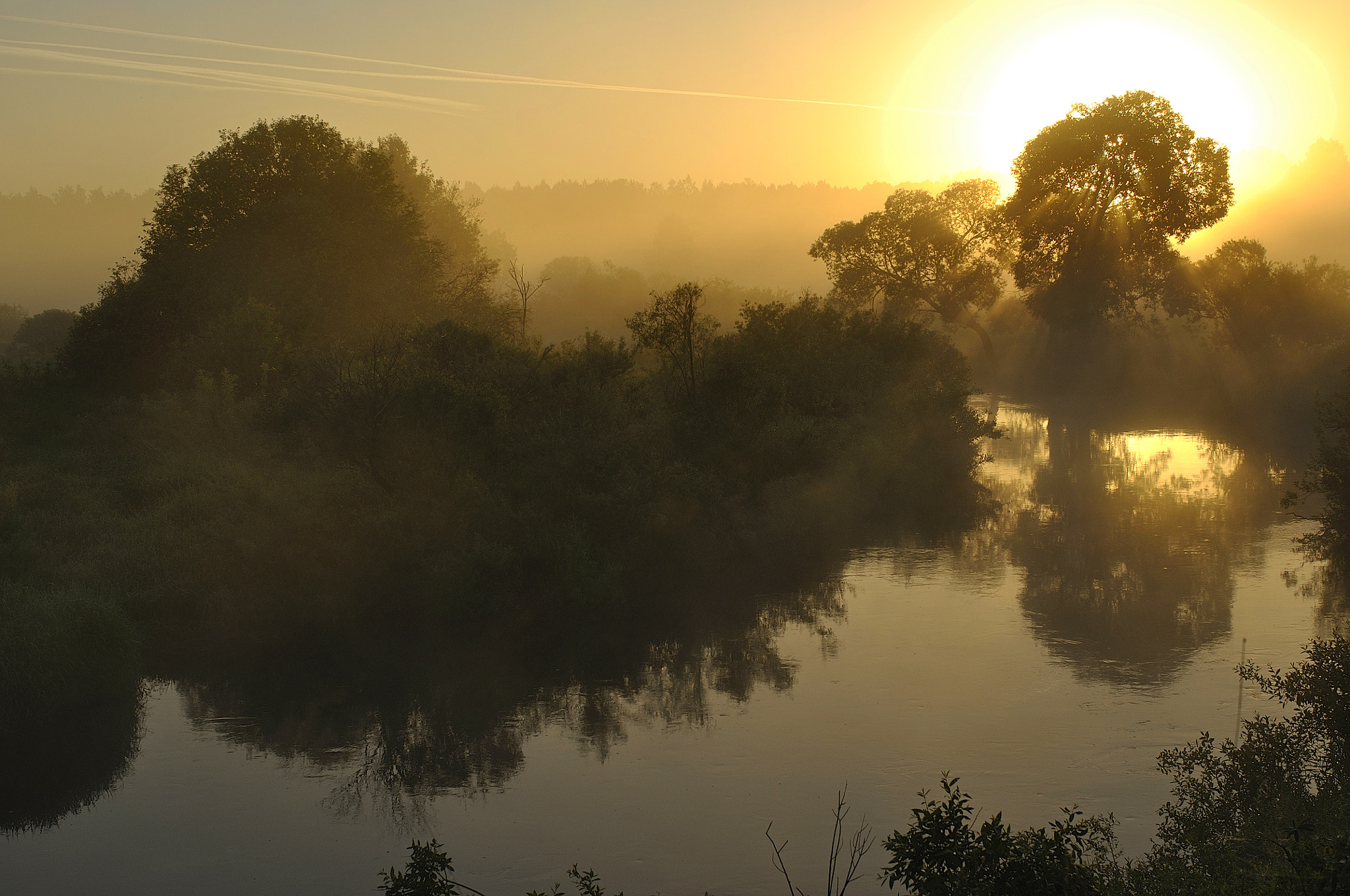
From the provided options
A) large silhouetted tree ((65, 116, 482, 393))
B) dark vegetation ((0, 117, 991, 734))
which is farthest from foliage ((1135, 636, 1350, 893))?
large silhouetted tree ((65, 116, 482, 393))

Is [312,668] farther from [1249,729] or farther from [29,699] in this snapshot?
[1249,729]

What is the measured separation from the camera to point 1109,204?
162 feet

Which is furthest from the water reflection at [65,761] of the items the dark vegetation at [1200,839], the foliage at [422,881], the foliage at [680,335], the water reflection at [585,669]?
the foliage at [680,335]

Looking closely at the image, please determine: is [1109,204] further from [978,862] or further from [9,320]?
[9,320]

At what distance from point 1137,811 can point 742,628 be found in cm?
977

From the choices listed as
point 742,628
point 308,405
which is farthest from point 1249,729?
point 308,405

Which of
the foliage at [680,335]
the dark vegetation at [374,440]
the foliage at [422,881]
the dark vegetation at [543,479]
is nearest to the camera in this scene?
the foliage at [422,881]

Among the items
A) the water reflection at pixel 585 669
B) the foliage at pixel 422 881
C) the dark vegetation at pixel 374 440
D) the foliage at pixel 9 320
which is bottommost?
the water reflection at pixel 585 669

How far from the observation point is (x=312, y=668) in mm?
19672

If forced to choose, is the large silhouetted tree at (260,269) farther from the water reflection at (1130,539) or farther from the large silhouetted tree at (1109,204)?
the large silhouetted tree at (1109,204)

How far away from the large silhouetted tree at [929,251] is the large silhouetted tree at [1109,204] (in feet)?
10.9

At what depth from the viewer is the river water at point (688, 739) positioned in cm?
1333

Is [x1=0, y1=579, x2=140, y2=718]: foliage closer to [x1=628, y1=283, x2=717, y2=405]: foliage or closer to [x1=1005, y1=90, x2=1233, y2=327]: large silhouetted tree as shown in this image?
[x1=628, y1=283, x2=717, y2=405]: foliage

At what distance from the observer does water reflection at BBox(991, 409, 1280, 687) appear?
2041 centimetres
